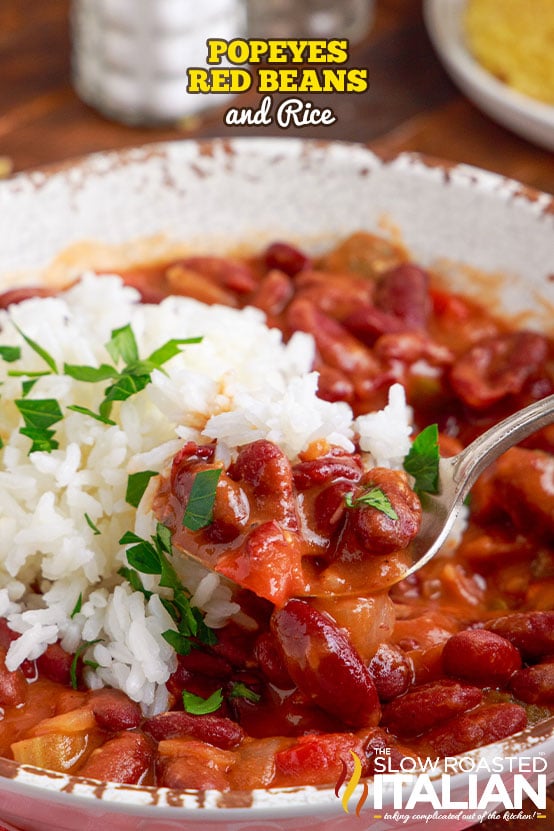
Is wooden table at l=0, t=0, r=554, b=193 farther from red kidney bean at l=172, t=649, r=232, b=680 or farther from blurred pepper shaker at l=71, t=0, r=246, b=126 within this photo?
red kidney bean at l=172, t=649, r=232, b=680

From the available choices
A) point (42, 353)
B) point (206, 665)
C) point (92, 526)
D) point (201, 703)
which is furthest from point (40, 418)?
point (201, 703)

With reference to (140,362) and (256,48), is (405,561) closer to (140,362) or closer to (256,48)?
(140,362)

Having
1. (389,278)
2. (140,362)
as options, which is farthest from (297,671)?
(389,278)

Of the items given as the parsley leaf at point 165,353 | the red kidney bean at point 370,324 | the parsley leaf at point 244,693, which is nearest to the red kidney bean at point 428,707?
the parsley leaf at point 244,693

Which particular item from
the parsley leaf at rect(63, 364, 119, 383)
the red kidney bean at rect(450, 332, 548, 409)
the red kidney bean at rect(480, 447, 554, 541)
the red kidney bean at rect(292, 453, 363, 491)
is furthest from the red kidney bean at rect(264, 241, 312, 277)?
the red kidney bean at rect(292, 453, 363, 491)

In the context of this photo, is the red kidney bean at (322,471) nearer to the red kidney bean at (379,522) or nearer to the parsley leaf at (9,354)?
the red kidney bean at (379,522)

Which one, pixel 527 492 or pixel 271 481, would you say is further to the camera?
pixel 527 492

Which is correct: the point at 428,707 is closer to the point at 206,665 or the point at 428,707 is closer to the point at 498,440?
the point at 206,665
